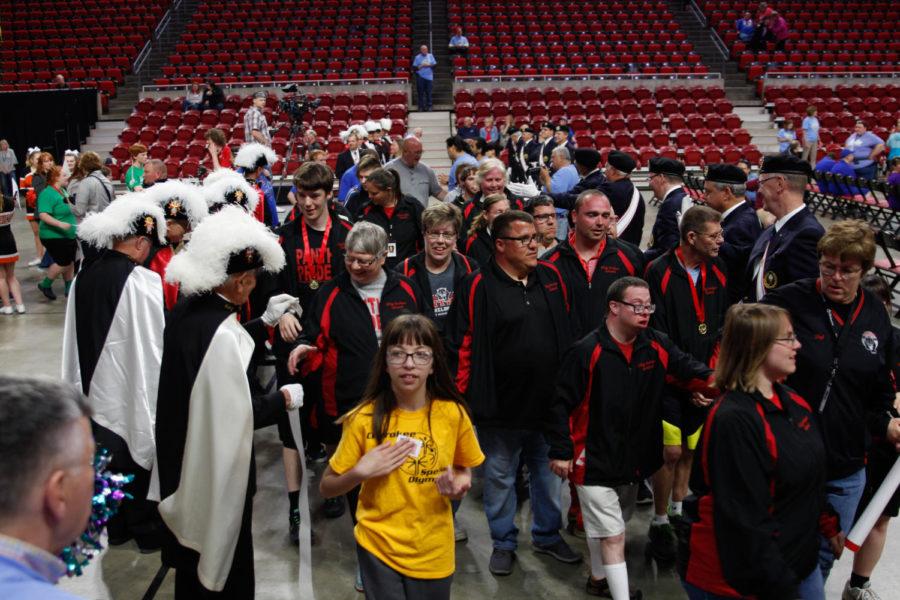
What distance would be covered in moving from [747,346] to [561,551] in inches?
69.2

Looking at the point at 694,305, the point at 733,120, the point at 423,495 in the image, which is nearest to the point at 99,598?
the point at 423,495

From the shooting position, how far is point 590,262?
13.9 feet

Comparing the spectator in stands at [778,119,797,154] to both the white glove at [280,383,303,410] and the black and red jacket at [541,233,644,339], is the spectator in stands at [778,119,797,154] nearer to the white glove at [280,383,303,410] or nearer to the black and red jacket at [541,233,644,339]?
the black and red jacket at [541,233,644,339]

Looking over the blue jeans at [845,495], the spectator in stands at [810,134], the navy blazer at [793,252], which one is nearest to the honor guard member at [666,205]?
the navy blazer at [793,252]

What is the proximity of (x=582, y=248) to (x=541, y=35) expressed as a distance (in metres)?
17.4

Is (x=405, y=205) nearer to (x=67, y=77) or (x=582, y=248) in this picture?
(x=582, y=248)

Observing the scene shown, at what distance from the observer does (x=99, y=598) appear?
11.6ft

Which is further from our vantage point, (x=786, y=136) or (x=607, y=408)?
(x=786, y=136)

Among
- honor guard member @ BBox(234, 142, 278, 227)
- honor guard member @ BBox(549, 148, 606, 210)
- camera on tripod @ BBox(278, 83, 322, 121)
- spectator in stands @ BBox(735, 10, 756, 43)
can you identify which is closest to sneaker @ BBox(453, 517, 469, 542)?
honor guard member @ BBox(549, 148, 606, 210)

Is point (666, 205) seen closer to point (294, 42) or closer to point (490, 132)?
point (490, 132)

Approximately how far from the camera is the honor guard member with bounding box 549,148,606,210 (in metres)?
6.05

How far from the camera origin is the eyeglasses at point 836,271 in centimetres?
294

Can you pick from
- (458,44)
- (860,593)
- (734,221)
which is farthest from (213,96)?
(860,593)

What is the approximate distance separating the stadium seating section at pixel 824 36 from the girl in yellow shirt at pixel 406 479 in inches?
751
